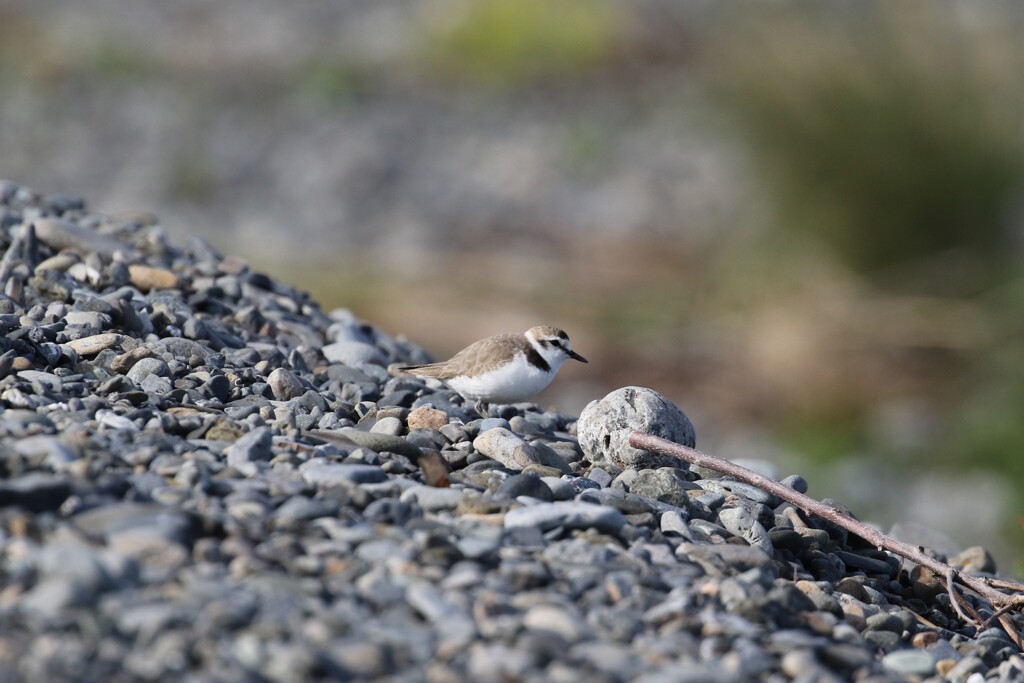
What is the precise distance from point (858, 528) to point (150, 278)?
10.9 feet

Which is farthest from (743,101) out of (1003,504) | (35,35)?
(35,35)

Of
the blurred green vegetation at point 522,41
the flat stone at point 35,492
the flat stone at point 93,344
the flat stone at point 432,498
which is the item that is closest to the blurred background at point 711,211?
the blurred green vegetation at point 522,41

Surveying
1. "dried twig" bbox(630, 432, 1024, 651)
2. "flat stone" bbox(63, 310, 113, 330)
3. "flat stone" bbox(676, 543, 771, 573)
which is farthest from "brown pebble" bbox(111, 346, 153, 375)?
"flat stone" bbox(676, 543, 771, 573)

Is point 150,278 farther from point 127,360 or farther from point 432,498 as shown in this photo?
point 432,498

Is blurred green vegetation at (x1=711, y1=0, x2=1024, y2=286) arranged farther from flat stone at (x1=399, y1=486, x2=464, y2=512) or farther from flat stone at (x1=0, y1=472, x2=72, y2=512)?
flat stone at (x1=0, y1=472, x2=72, y2=512)

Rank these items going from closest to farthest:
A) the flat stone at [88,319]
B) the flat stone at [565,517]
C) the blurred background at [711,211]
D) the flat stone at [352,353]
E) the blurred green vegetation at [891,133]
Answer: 1. the flat stone at [565,517]
2. the flat stone at [88,319]
3. the flat stone at [352,353]
4. the blurred background at [711,211]
5. the blurred green vegetation at [891,133]

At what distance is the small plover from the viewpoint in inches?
205

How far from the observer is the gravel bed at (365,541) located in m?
2.87

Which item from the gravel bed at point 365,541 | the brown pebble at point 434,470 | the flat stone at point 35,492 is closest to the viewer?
the gravel bed at point 365,541

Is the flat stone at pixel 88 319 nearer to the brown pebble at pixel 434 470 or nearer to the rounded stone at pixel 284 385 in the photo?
the rounded stone at pixel 284 385

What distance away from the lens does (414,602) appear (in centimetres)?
309

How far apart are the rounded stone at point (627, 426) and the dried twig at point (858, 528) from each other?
62mm

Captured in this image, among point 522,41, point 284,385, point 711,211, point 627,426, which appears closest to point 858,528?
point 627,426

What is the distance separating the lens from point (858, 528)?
4.18m
